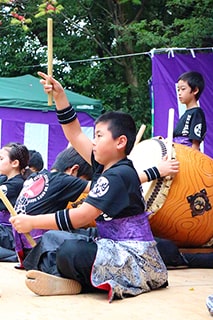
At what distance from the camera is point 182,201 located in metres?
3.94

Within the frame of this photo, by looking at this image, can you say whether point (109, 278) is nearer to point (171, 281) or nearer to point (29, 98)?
point (171, 281)

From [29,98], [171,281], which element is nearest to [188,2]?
[29,98]

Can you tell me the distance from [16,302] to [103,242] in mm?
482

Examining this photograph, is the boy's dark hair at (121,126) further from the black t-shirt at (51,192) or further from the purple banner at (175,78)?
the purple banner at (175,78)

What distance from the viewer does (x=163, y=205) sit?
3922mm

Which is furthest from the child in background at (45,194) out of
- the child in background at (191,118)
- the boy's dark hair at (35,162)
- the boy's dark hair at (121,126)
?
the boy's dark hair at (35,162)

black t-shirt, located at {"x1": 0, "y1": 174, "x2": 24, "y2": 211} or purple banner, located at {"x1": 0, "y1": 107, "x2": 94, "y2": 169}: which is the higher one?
purple banner, located at {"x1": 0, "y1": 107, "x2": 94, "y2": 169}

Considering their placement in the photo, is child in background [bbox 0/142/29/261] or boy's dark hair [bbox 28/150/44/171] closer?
child in background [bbox 0/142/29/261]

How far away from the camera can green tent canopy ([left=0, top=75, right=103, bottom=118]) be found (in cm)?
951

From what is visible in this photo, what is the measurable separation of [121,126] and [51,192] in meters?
0.83

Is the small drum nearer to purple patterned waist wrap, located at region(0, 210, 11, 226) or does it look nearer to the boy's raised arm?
the boy's raised arm

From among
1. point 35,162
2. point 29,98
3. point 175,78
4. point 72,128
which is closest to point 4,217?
point 35,162

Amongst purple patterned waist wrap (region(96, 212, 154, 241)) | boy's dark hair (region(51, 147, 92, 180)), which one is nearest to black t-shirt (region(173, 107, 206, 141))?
boy's dark hair (region(51, 147, 92, 180))

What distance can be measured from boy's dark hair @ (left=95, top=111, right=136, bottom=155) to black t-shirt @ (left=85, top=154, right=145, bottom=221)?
4.4 inches
